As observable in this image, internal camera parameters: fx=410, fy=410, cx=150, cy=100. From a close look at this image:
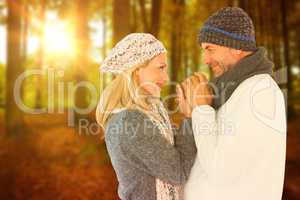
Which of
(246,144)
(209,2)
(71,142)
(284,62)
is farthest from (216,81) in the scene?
(284,62)

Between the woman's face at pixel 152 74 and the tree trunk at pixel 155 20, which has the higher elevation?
the tree trunk at pixel 155 20

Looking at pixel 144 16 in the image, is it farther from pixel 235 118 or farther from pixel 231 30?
pixel 235 118

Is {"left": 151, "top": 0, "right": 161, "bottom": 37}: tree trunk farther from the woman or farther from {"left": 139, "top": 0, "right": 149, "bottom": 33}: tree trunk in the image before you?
the woman

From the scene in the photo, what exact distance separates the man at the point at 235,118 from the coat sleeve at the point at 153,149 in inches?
2.1

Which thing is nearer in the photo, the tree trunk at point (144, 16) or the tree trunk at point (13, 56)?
the tree trunk at point (13, 56)

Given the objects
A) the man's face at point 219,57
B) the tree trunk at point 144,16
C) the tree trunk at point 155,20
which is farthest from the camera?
the tree trunk at point 155,20

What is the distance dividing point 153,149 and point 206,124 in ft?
0.58

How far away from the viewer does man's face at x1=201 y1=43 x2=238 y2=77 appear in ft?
4.29

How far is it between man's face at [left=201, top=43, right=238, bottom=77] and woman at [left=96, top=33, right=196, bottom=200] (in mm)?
147

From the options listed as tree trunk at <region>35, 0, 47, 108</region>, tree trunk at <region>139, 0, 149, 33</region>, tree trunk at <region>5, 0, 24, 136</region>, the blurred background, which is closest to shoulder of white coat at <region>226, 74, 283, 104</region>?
the blurred background

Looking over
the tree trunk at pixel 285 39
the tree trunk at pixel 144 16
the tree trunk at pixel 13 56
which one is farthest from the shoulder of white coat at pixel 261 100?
the tree trunk at pixel 285 39

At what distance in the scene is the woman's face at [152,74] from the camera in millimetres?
1345

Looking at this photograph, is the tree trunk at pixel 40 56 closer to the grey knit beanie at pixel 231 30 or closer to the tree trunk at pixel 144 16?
the tree trunk at pixel 144 16

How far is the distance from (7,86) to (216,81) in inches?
107
